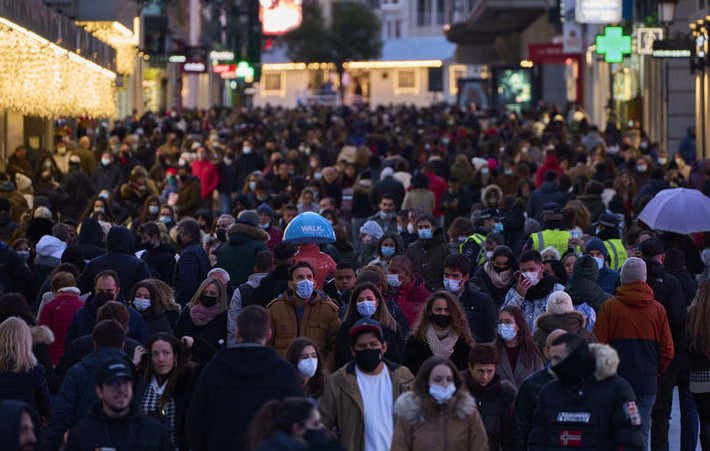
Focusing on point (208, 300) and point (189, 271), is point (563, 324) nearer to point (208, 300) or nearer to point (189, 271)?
point (208, 300)

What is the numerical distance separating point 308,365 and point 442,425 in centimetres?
103

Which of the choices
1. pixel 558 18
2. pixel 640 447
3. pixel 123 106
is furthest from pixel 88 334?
pixel 558 18

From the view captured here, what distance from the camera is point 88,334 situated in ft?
33.8

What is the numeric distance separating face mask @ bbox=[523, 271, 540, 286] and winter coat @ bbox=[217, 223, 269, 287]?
2.93m

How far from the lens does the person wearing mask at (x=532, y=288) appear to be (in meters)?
11.2

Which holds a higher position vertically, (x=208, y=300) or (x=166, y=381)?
(x=208, y=300)

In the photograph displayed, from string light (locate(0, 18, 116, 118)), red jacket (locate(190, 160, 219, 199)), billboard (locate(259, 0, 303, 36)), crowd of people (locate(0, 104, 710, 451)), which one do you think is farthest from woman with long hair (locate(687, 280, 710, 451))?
billboard (locate(259, 0, 303, 36))

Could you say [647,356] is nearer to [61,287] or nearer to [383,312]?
[383,312]

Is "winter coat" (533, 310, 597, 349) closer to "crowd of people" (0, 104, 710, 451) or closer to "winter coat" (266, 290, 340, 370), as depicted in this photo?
Answer: "crowd of people" (0, 104, 710, 451)

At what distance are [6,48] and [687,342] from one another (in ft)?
41.4

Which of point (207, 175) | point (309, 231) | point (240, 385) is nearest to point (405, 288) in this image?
point (309, 231)

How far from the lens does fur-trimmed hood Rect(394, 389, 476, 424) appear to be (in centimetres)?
768

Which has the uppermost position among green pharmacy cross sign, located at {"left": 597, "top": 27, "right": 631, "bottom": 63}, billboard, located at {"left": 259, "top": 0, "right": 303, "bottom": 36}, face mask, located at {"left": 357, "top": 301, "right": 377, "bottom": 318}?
billboard, located at {"left": 259, "top": 0, "right": 303, "bottom": 36}

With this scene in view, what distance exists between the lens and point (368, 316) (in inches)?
385
